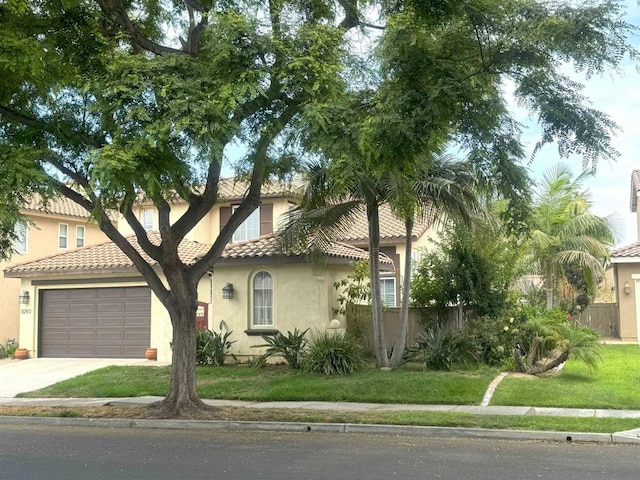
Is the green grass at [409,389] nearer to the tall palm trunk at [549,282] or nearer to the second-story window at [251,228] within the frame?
the tall palm trunk at [549,282]

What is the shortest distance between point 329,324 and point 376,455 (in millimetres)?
10075

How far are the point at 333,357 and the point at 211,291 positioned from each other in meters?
5.84

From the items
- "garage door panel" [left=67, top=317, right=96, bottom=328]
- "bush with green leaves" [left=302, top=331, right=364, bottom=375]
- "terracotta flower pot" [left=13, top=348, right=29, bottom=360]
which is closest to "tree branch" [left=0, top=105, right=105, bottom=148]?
"bush with green leaves" [left=302, top=331, right=364, bottom=375]

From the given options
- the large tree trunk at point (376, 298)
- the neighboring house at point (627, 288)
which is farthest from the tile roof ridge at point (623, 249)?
the large tree trunk at point (376, 298)

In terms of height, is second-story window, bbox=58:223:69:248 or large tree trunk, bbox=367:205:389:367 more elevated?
second-story window, bbox=58:223:69:248

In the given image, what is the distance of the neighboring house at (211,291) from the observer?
65.3 feet

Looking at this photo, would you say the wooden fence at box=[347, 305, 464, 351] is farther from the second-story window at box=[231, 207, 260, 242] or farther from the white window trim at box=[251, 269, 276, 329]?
the second-story window at box=[231, 207, 260, 242]

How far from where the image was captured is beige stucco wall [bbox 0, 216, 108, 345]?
28828 mm

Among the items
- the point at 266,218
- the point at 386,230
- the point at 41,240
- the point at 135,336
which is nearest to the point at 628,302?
the point at 386,230

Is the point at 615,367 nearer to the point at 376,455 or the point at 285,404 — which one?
the point at 285,404

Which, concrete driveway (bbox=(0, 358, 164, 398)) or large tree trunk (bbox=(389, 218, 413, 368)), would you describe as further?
concrete driveway (bbox=(0, 358, 164, 398))

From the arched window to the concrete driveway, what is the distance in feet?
10.7

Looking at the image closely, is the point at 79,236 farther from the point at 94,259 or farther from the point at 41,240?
the point at 94,259

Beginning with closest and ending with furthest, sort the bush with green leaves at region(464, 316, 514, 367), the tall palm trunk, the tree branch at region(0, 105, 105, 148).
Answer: the tree branch at region(0, 105, 105, 148)
the bush with green leaves at region(464, 316, 514, 367)
the tall palm trunk
